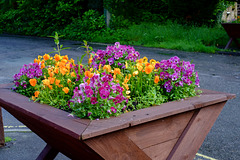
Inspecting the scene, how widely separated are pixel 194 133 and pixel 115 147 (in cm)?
70

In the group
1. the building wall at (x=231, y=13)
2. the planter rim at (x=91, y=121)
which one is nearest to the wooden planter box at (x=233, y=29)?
the building wall at (x=231, y=13)

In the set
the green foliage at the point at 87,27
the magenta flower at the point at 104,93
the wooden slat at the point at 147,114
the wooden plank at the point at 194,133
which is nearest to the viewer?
the wooden slat at the point at 147,114

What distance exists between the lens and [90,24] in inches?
542

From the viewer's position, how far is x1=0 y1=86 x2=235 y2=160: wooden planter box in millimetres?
1547

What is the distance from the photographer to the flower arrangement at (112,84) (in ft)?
5.65

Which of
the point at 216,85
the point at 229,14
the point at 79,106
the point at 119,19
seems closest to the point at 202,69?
the point at 216,85

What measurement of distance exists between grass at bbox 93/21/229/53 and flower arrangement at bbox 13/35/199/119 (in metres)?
8.41

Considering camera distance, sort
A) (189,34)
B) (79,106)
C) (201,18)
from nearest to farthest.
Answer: (79,106) < (189,34) < (201,18)

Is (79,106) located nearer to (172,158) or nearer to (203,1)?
(172,158)

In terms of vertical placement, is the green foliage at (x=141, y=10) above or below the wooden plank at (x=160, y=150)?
below

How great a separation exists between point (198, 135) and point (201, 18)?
39.3ft

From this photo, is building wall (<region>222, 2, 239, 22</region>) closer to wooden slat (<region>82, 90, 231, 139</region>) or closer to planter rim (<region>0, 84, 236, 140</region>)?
wooden slat (<region>82, 90, 231, 139</region>)

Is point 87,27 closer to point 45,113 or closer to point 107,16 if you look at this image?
point 107,16

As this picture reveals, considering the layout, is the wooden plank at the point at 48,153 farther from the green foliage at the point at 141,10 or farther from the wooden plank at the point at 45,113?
the green foliage at the point at 141,10
